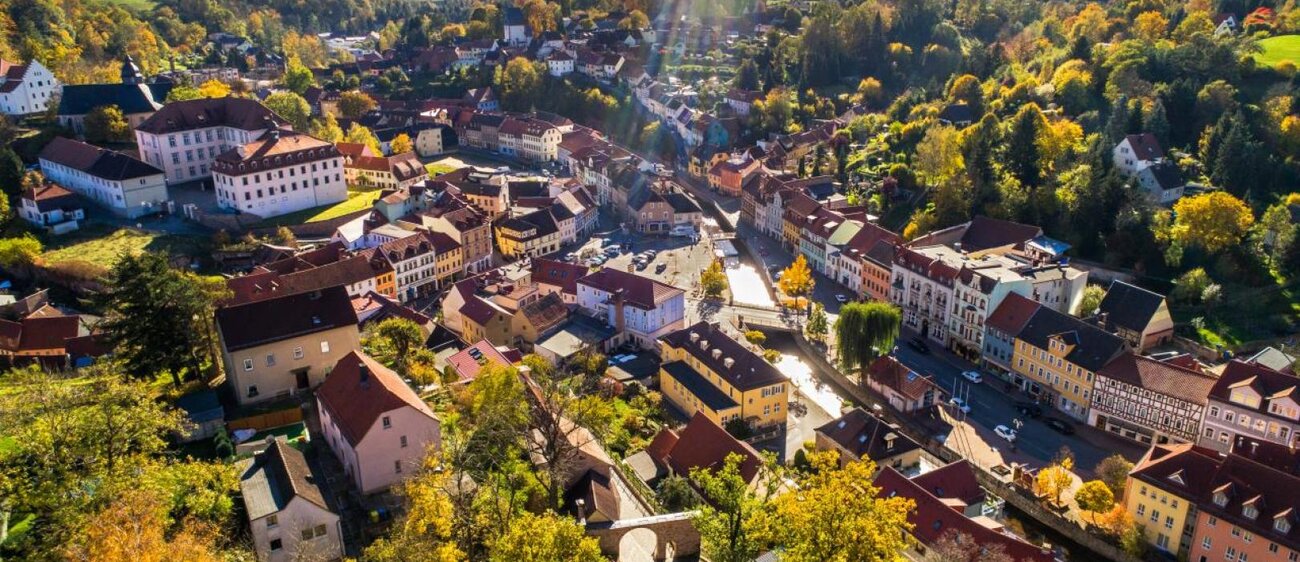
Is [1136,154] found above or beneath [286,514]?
beneath

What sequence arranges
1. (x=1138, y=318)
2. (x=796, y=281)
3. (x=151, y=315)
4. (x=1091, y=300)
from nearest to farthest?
(x=151, y=315), (x=1138, y=318), (x=1091, y=300), (x=796, y=281)

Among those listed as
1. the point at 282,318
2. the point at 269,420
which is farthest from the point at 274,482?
the point at 282,318

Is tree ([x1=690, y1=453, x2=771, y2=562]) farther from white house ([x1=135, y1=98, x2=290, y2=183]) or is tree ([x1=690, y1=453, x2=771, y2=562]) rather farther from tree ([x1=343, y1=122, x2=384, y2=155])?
tree ([x1=343, y1=122, x2=384, y2=155])

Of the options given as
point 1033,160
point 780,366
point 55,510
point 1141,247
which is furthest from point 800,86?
point 55,510

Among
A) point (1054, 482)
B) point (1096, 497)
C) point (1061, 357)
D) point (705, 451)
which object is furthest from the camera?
point (1061, 357)

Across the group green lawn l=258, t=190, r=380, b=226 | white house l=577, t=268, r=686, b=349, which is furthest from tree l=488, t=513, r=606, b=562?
green lawn l=258, t=190, r=380, b=226

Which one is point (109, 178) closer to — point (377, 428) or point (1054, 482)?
point (377, 428)
